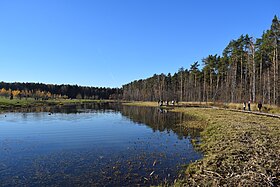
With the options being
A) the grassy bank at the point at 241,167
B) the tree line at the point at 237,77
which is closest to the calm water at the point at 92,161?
the grassy bank at the point at 241,167

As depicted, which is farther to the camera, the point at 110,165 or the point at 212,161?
the point at 110,165

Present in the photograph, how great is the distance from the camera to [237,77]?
7688 centimetres

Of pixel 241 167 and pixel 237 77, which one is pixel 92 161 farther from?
pixel 237 77

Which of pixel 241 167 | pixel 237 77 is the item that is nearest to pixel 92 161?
pixel 241 167

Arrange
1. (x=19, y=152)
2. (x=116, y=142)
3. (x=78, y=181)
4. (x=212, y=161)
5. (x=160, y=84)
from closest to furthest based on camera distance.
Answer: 1. (x=78, y=181)
2. (x=212, y=161)
3. (x=19, y=152)
4. (x=116, y=142)
5. (x=160, y=84)

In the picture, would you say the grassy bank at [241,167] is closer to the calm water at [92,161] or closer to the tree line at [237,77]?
the calm water at [92,161]

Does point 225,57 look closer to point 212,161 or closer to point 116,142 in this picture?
point 116,142

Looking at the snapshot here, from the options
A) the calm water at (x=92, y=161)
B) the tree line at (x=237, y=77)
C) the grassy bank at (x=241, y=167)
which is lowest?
the calm water at (x=92, y=161)

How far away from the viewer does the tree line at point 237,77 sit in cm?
4547

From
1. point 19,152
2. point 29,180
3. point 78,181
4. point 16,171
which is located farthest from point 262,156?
point 19,152

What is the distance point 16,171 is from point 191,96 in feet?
321

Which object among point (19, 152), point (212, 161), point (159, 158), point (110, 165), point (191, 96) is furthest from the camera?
point (191, 96)

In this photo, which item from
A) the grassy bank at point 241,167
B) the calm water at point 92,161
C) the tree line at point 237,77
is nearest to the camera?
the grassy bank at point 241,167

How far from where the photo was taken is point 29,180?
10117mm
